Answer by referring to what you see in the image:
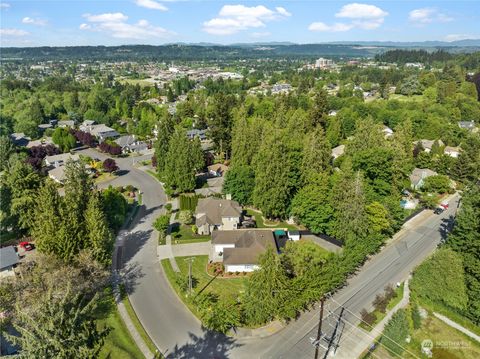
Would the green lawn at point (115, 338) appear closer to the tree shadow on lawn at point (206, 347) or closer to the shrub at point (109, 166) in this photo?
the tree shadow on lawn at point (206, 347)

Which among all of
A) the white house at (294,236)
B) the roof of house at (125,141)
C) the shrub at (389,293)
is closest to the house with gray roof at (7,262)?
the white house at (294,236)

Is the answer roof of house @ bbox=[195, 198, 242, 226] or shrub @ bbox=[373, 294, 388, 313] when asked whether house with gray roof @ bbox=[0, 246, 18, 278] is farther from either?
shrub @ bbox=[373, 294, 388, 313]

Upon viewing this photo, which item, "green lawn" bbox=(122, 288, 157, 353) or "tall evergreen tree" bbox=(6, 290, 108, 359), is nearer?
"tall evergreen tree" bbox=(6, 290, 108, 359)

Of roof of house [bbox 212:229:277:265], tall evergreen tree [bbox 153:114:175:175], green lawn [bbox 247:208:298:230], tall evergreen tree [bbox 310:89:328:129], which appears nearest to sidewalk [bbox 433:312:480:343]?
roof of house [bbox 212:229:277:265]

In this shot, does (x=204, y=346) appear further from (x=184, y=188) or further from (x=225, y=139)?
(x=225, y=139)

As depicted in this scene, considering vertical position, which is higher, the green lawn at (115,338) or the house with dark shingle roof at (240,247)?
the house with dark shingle roof at (240,247)

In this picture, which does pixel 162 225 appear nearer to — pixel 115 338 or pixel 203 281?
pixel 203 281
